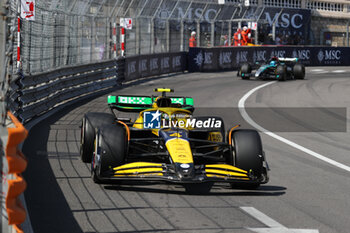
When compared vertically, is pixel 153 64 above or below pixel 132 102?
below

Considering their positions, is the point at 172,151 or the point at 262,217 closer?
the point at 262,217

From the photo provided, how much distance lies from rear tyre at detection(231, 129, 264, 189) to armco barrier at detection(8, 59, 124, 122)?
3.17m

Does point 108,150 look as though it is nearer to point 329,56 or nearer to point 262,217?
point 262,217

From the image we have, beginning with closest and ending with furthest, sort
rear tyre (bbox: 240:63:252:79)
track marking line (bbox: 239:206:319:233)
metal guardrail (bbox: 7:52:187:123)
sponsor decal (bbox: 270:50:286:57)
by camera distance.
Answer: track marking line (bbox: 239:206:319:233), metal guardrail (bbox: 7:52:187:123), rear tyre (bbox: 240:63:252:79), sponsor decal (bbox: 270:50:286:57)

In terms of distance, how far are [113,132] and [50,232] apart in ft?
7.51

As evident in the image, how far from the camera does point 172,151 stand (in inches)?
297

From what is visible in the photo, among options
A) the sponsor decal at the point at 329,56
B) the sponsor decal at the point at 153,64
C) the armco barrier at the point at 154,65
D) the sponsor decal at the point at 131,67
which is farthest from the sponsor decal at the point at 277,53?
the sponsor decal at the point at 131,67

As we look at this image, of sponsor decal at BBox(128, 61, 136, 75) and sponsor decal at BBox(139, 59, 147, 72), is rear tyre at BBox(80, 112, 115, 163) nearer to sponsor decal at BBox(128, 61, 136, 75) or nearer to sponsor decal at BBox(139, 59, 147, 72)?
sponsor decal at BBox(128, 61, 136, 75)

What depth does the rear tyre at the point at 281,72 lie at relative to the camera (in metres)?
26.8

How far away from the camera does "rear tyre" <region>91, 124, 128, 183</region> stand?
7.50 m

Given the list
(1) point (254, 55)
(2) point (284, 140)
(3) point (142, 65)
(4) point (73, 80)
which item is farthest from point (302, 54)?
(2) point (284, 140)

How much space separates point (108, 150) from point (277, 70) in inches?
786

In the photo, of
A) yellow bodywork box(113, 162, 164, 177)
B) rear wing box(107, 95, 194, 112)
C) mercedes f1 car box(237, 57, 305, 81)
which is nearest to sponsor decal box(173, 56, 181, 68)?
mercedes f1 car box(237, 57, 305, 81)

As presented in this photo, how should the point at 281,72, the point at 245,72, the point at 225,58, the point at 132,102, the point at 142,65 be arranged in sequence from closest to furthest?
the point at 132,102 → the point at 281,72 → the point at 142,65 → the point at 245,72 → the point at 225,58
